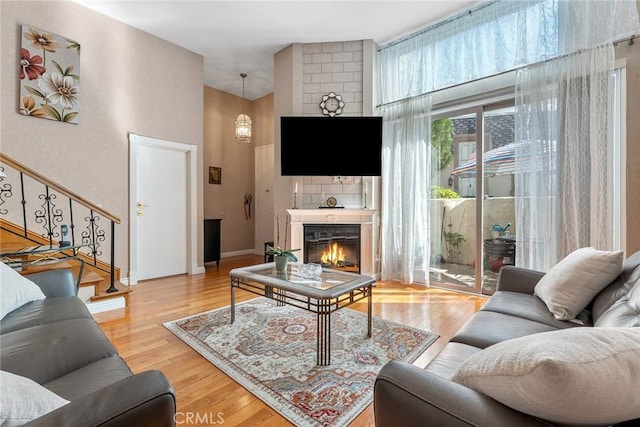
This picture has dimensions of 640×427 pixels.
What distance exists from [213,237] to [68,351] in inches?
153

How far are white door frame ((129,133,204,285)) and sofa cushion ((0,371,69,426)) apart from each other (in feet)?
12.1

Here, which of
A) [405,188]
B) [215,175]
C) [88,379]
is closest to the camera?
[88,379]

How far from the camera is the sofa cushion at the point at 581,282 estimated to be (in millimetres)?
1544

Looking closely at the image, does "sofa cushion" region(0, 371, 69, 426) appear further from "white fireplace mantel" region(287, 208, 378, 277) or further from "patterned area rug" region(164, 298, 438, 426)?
"white fireplace mantel" region(287, 208, 378, 277)

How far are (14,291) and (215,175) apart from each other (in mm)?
4183

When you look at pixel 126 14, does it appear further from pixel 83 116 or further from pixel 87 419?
pixel 87 419

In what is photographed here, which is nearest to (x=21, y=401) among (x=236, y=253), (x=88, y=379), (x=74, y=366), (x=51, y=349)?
(x=88, y=379)

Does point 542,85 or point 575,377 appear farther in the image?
point 542,85

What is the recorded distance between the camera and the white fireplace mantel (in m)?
3.99

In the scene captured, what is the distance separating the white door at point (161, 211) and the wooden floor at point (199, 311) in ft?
0.87

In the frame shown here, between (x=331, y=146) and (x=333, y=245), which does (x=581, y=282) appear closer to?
(x=333, y=245)

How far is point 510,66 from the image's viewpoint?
3174 mm

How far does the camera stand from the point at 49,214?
3180 millimetres

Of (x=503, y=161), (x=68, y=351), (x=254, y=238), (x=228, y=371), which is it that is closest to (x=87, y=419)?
(x=68, y=351)
